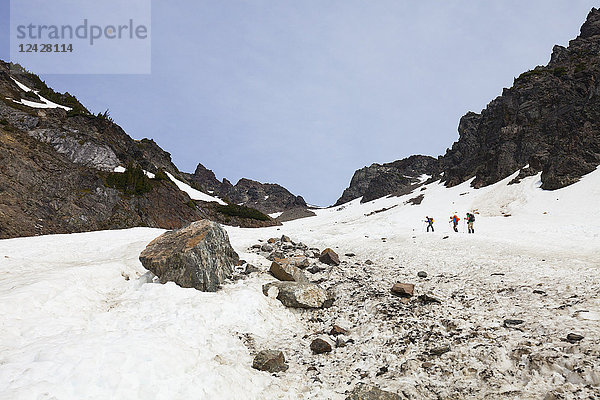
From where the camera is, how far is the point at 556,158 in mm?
40312

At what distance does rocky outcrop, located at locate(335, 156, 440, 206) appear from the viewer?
366 feet

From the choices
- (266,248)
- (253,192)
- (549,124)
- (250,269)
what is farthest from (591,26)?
(253,192)

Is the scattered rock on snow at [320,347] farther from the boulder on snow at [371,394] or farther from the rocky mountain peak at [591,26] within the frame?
the rocky mountain peak at [591,26]

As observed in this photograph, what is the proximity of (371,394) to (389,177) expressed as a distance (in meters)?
115

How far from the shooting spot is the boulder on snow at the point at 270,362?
22.6 feet

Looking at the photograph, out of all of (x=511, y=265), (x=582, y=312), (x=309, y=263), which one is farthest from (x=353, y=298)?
(x=511, y=265)

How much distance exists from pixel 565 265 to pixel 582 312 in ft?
18.9

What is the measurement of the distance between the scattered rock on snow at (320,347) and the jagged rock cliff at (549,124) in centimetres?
4369

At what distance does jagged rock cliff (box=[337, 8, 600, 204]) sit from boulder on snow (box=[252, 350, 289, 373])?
45.1 metres

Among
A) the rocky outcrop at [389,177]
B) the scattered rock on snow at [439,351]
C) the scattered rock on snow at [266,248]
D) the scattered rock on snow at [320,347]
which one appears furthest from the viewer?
the rocky outcrop at [389,177]

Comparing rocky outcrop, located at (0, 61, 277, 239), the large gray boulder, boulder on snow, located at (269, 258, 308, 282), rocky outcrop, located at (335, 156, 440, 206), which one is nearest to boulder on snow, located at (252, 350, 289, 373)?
the large gray boulder

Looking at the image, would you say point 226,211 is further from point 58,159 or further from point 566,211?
point 566,211

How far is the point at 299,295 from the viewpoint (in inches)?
420

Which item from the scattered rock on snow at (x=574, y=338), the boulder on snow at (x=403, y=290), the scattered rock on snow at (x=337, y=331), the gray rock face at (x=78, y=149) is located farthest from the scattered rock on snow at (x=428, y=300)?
the gray rock face at (x=78, y=149)
